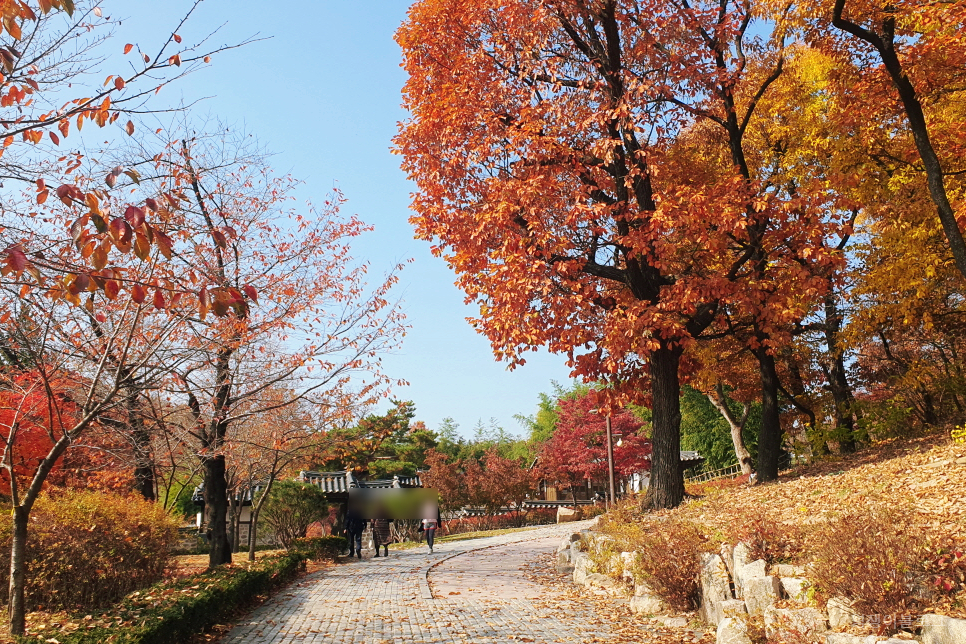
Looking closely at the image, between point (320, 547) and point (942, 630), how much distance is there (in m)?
16.2

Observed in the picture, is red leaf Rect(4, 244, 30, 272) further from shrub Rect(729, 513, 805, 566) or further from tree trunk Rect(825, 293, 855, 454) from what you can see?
tree trunk Rect(825, 293, 855, 454)

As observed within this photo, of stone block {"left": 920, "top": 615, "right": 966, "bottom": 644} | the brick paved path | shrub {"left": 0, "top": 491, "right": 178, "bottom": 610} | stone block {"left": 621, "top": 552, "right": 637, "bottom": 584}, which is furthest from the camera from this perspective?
stone block {"left": 621, "top": 552, "right": 637, "bottom": 584}

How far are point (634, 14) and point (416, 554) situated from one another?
14.9 metres

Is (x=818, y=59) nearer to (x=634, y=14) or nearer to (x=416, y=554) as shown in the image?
(x=634, y=14)

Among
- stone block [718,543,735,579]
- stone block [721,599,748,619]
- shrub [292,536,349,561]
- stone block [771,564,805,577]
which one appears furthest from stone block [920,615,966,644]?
shrub [292,536,349,561]

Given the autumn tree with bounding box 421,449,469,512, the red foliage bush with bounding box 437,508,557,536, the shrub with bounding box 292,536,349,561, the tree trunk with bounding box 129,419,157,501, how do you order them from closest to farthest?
the tree trunk with bounding box 129,419,157,501, the shrub with bounding box 292,536,349,561, the red foliage bush with bounding box 437,508,557,536, the autumn tree with bounding box 421,449,469,512

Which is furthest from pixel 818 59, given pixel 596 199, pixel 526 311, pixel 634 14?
pixel 526 311

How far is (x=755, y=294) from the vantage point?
11.0m

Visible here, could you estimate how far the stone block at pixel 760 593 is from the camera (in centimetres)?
610

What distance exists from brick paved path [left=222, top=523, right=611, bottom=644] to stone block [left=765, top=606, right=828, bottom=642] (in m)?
2.05

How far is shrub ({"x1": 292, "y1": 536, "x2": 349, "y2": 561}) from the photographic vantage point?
17844 mm

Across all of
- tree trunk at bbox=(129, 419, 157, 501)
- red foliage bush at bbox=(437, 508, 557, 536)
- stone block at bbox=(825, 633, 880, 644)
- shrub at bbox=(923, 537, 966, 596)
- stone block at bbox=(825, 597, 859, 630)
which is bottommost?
red foliage bush at bbox=(437, 508, 557, 536)

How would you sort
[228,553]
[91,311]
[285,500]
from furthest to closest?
[285,500], [228,553], [91,311]

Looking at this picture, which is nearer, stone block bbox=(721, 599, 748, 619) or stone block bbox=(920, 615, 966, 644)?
stone block bbox=(920, 615, 966, 644)
